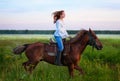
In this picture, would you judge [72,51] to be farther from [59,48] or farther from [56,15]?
[56,15]

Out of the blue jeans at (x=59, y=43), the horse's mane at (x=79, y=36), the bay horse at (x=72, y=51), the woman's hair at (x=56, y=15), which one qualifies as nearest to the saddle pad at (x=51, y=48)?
the bay horse at (x=72, y=51)

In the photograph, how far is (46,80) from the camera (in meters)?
10.6

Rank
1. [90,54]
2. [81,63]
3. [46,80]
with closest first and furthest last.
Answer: [46,80], [81,63], [90,54]

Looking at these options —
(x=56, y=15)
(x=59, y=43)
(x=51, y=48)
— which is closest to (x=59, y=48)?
(x=59, y=43)

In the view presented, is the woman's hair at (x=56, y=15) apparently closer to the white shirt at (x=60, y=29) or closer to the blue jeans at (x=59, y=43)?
the white shirt at (x=60, y=29)

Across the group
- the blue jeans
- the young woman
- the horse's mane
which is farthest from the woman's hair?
the horse's mane

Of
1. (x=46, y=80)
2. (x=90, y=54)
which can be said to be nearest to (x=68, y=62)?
(x=46, y=80)

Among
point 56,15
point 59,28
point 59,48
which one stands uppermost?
point 56,15

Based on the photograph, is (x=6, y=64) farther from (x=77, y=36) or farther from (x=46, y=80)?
(x=46, y=80)

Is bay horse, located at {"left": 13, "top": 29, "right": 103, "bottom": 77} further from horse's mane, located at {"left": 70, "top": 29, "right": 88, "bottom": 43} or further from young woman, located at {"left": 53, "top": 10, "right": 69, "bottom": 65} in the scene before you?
young woman, located at {"left": 53, "top": 10, "right": 69, "bottom": 65}

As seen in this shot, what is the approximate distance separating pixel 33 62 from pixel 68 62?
1.19m

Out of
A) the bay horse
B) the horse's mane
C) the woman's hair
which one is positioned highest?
the woman's hair

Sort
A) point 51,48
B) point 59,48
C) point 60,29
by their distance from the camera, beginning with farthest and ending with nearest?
point 51,48, point 59,48, point 60,29

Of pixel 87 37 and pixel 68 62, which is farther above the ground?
pixel 87 37
